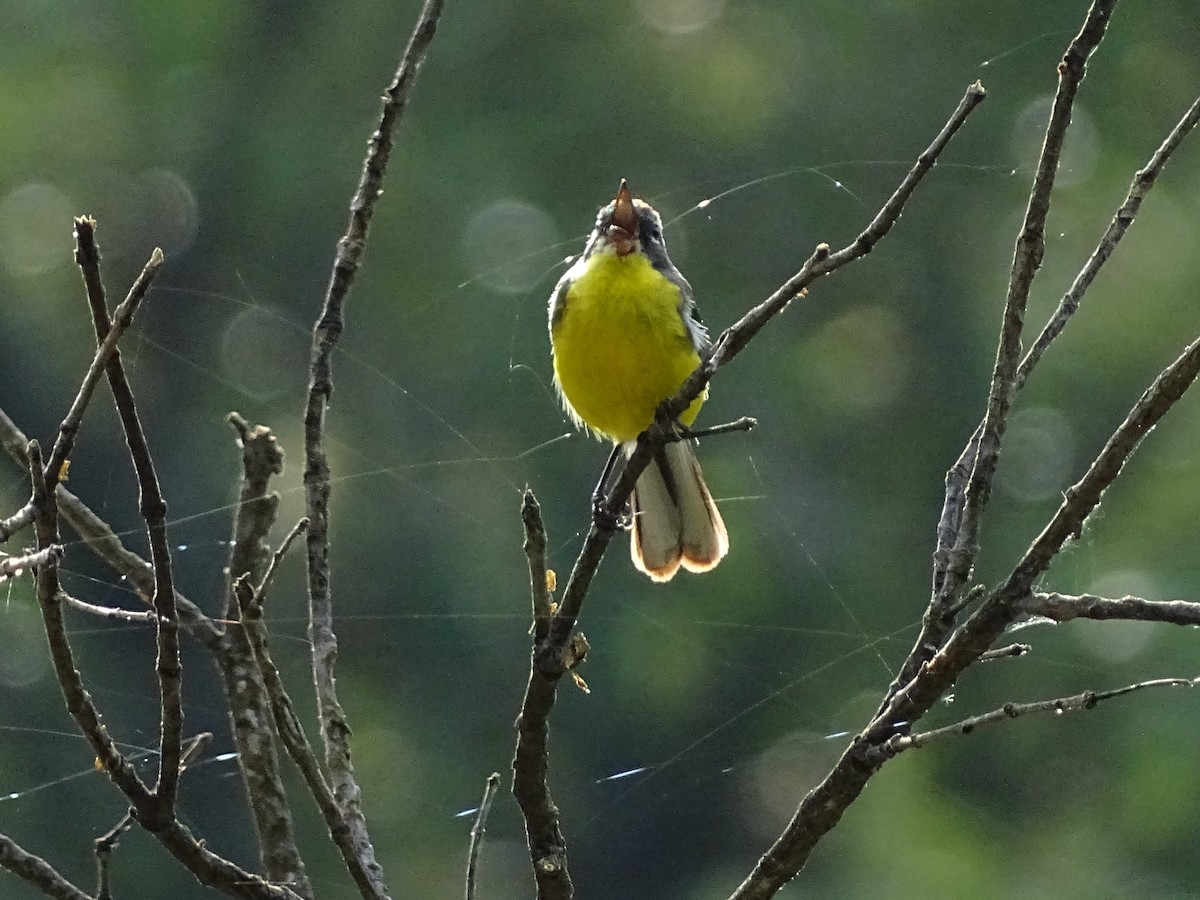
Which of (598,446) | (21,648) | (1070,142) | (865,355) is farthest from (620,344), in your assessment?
(865,355)

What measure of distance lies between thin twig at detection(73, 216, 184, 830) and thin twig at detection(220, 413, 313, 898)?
29 cm

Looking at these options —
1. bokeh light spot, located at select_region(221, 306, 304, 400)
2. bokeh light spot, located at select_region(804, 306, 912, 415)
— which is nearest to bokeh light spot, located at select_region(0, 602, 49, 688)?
bokeh light spot, located at select_region(221, 306, 304, 400)

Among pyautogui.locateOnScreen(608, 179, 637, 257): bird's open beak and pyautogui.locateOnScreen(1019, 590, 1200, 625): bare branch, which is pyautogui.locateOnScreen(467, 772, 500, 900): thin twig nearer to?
pyautogui.locateOnScreen(1019, 590, 1200, 625): bare branch

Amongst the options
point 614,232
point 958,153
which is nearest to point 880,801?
point 958,153

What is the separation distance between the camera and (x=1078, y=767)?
7.08 metres

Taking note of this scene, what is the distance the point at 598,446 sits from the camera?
6262mm

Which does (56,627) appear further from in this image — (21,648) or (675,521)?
(21,648)

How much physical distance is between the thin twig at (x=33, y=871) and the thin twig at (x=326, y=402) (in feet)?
0.99

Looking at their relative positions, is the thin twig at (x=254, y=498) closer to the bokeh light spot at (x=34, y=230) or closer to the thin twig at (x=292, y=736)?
the thin twig at (x=292, y=736)

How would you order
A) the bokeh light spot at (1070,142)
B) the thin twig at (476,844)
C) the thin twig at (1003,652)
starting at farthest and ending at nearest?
the bokeh light spot at (1070,142)
the thin twig at (476,844)
the thin twig at (1003,652)

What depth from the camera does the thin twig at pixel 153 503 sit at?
51.4 inches

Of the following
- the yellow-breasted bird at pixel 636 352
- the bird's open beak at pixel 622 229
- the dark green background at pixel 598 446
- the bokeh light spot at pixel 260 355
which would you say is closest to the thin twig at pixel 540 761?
the yellow-breasted bird at pixel 636 352

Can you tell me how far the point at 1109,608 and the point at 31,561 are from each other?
3.04ft

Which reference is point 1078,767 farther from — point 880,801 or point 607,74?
point 607,74
